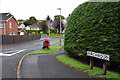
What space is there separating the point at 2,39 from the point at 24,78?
19076 mm

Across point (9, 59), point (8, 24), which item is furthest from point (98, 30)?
point (8, 24)

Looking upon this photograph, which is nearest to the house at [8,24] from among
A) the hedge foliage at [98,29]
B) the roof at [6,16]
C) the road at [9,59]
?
the roof at [6,16]

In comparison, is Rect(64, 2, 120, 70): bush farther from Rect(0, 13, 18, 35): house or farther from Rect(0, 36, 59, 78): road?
Rect(0, 13, 18, 35): house

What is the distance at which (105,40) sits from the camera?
675cm

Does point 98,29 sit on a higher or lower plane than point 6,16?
lower

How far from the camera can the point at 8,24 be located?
32.0m

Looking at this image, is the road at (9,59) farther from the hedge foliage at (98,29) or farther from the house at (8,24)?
the house at (8,24)

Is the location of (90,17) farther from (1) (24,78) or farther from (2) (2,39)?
(2) (2,39)

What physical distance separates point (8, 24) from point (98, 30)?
2912 centimetres

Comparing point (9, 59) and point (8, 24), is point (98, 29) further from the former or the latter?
point (8, 24)

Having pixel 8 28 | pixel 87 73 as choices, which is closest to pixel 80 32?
pixel 87 73

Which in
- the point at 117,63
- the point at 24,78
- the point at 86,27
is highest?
the point at 86,27

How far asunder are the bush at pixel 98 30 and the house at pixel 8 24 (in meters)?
26.1

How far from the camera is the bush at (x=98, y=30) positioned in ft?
21.8
